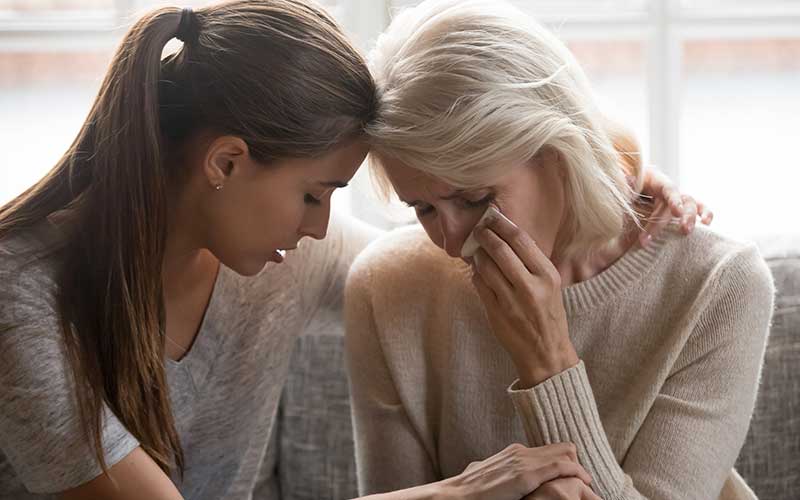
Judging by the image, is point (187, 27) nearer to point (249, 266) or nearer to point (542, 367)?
point (249, 266)

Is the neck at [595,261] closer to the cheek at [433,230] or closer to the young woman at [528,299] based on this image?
the young woman at [528,299]

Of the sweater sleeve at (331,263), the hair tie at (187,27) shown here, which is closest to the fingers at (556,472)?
the sweater sleeve at (331,263)

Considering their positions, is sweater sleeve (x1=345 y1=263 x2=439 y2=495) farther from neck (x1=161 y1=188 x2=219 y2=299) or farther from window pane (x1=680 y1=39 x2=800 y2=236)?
window pane (x1=680 y1=39 x2=800 y2=236)

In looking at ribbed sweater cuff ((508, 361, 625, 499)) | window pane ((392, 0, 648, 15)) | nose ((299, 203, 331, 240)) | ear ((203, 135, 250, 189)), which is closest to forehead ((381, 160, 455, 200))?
nose ((299, 203, 331, 240))

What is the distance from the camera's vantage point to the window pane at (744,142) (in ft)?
9.34

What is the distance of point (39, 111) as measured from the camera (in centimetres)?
283

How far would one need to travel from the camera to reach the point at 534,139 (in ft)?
5.27

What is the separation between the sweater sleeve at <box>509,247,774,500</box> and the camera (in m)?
1.66

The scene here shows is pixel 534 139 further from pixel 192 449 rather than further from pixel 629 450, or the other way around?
pixel 192 449

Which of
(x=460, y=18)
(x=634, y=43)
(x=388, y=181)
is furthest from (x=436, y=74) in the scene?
(x=634, y=43)

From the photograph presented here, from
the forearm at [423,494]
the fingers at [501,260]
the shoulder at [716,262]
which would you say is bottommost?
the forearm at [423,494]

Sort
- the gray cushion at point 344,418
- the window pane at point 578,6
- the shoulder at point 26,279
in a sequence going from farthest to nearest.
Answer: the window pane at point 578,6 → the gray cushion at point 344,418 → the shoulder at point 26,279

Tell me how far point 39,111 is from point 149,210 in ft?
4.70

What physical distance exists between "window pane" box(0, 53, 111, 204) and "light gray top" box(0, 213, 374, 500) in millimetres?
1090
